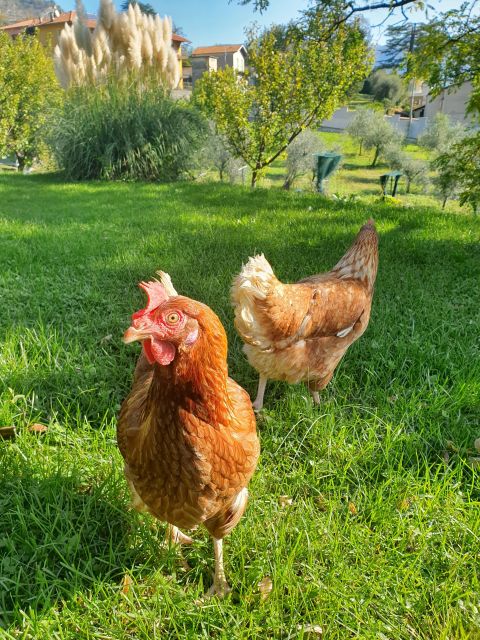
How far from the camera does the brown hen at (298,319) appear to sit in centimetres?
221

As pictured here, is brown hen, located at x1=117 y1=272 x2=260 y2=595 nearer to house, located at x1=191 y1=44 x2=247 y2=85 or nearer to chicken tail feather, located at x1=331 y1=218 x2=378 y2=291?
chicken tail feather, located at x1=331 y1=218 x2=378 y2=291

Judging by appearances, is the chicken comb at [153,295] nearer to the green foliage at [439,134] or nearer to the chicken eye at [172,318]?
the chicken eye at [172,318]

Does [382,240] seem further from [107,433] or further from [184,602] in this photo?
[184,602]

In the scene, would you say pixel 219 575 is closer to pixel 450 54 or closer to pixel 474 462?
pixel 474 462

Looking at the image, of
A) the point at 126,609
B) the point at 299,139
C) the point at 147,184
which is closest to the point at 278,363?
the point at 126,609

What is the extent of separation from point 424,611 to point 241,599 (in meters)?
0.72

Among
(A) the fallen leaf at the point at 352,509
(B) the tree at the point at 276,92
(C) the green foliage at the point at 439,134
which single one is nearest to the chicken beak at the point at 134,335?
(A) the fallen leaf at the point at 352,509

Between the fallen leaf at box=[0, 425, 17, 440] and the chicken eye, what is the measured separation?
1486mm

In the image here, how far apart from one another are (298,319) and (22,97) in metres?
18.9

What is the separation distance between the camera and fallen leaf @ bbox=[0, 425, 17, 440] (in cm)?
206

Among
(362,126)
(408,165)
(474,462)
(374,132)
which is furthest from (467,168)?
(362,126)

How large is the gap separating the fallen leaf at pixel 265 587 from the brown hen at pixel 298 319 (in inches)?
44.1

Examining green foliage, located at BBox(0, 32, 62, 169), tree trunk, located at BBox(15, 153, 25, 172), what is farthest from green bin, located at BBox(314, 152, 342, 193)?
tree trunk, located at BBox(15, 153, 25, 172)

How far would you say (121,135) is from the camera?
9.74 meters
